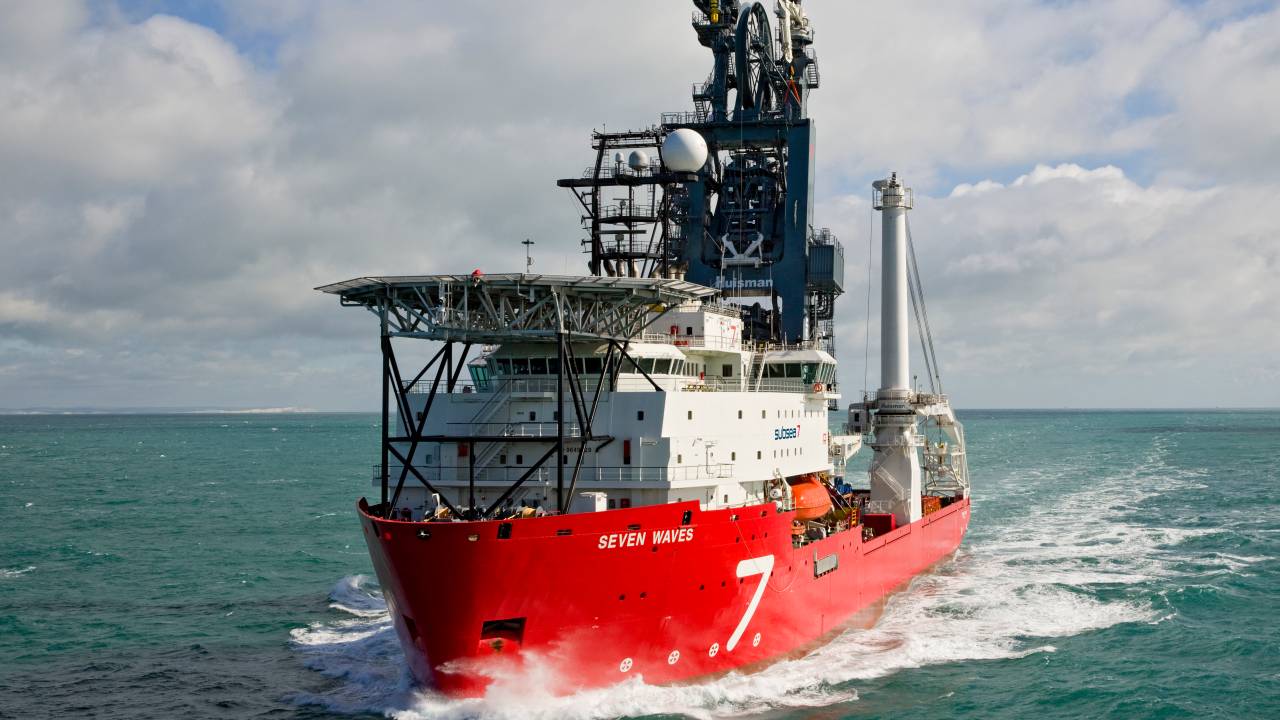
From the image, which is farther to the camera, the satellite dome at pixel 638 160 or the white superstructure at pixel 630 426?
the satellite dome at pixel 638 160

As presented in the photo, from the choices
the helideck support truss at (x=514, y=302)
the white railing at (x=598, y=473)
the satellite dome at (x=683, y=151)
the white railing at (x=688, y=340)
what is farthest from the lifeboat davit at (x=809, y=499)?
the satellite dome at (x=683, y=151)

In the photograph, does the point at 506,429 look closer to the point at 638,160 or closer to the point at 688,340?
the point at 688,340

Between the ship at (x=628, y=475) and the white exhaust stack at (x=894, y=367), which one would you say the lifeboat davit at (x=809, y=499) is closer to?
the ship at (x=628, y=475)

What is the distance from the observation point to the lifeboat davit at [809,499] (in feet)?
92.6

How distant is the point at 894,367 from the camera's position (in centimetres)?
3712

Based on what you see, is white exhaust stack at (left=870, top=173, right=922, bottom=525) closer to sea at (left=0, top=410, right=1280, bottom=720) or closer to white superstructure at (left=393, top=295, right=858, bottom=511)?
sea at (left=0, top=410, right=1280, bottom=720)

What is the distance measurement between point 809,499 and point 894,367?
34.2 feet

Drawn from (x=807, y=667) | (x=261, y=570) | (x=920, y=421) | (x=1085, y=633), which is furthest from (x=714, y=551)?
(x=261, y=570)

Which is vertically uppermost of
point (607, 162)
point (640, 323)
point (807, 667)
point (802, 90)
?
point (802, 90)

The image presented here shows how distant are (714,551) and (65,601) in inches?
897

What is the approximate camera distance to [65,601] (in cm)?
3125

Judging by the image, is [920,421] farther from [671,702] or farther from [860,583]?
[671,702]

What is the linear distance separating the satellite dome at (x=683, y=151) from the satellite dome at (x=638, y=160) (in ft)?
3.03

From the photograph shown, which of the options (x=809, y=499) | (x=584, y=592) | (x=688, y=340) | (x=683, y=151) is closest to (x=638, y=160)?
(x=683, y=151)
